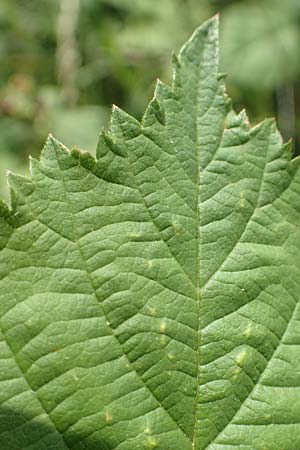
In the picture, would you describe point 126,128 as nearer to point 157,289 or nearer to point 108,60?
point 157,289

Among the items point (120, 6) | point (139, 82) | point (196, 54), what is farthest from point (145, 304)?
point (120, 6)

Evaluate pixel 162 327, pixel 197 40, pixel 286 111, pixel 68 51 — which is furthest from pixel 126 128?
pixel 286 111

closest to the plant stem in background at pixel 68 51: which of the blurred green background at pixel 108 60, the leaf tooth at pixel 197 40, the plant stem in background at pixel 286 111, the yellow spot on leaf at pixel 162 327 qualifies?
the blurred green background at pixel 108 60

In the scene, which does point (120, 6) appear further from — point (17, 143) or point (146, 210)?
point (146, 210)

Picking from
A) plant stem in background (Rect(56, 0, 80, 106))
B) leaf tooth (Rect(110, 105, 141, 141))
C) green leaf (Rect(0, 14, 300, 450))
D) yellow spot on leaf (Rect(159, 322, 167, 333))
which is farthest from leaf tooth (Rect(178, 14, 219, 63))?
plant stem in background (Rect(56, 0, 80, 106))

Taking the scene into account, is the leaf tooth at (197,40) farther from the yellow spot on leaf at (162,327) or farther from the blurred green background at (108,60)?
the blurred green background at (108,60)
